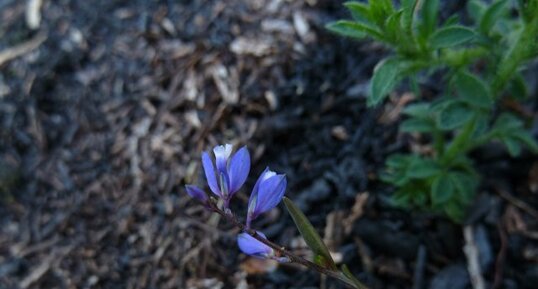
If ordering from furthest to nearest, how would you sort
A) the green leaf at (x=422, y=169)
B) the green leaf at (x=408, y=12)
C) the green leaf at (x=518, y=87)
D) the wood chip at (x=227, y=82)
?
the wood chip at (x=227, y=82)
the green leaf at (x=422, y=169)
the green leaf at (x=518, y=87)
the green leaf at (x=408, y=12)

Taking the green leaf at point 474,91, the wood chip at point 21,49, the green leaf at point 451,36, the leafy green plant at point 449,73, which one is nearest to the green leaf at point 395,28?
the leafy green plant at point 449,73

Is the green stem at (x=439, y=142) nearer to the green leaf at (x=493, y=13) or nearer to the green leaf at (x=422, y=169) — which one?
the green leaf at (x=422, y=169)

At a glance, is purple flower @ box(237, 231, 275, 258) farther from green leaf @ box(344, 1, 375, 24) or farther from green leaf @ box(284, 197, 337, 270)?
green leaf @ box(344, 1, 375, 24)

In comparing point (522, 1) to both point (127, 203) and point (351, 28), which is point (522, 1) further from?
point (127, 203)

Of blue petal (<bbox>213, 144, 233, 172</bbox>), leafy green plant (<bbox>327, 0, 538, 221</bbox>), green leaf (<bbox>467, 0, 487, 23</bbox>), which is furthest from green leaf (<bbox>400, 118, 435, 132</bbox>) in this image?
blue petal (<bbox>213, 144, 233, 172</bbox>)

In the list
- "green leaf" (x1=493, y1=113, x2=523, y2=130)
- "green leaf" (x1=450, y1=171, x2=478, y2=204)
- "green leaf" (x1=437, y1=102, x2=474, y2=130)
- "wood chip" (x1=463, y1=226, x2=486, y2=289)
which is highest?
"green leaf" (x1=437, y1=102, x2=474, y2=130)
